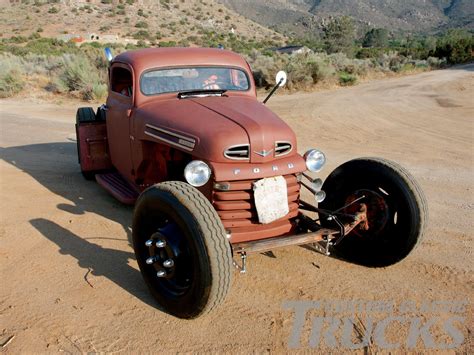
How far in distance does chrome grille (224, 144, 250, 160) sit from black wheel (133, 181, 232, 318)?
0.57m

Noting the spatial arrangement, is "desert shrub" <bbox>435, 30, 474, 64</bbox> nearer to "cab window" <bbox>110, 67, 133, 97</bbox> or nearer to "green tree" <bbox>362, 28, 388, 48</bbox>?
"cab window" <bbox>110, 67, 133, 97</bbox>

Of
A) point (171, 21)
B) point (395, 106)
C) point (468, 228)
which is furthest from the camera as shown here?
point (171, 21)

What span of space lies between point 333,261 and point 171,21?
63.2 meters

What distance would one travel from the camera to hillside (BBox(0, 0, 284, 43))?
5425cm

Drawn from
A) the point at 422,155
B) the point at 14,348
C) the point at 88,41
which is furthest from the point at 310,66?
the point at 88,41

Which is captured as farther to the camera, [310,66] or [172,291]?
[310,66]

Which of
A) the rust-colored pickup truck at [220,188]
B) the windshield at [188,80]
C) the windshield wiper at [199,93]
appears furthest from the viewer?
the windshield at [188,80]

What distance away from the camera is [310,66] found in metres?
19.3

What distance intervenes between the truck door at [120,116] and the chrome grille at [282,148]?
6.22 feet

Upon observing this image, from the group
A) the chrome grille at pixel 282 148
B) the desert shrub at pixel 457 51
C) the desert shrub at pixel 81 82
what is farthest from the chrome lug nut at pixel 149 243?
the desert shrub at pixel 457 51

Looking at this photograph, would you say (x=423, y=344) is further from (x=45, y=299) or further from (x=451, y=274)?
(x=45, y=299)

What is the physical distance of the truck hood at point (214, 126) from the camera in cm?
397

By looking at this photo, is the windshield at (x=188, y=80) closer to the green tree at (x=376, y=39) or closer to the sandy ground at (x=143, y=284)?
the sandy ground at (x=143, y=284)

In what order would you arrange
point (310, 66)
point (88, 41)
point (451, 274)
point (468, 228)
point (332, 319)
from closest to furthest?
point (332, 319) < point (451, 274) < point (468, 228) < point (310, 66) < point (88, 41)
